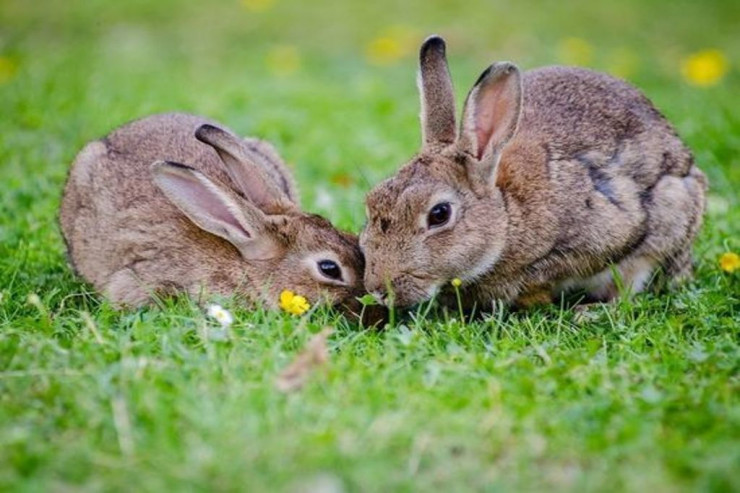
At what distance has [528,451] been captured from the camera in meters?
3.76

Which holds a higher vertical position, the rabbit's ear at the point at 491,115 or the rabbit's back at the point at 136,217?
the rabbit's ear at the point at 491,115

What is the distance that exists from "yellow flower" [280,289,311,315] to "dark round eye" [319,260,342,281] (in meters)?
0.22

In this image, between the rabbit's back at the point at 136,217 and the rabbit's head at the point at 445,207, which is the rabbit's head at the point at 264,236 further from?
the rabbit's head at the point at 445,207

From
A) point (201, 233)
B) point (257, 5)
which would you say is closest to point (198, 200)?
point (201, 233)

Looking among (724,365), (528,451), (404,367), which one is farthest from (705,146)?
(528,451)

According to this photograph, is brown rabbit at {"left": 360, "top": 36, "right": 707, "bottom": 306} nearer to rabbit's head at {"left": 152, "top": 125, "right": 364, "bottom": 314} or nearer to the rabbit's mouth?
the rabbit's mouth

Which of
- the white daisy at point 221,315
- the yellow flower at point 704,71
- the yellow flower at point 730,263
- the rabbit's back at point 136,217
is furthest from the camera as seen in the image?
the yellow flower at point 704,71

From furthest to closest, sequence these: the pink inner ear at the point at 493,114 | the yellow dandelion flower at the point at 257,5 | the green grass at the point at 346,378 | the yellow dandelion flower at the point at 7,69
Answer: the yellow dandelion flower at the point at 257,5
the yellow dandelion flower at the point at 7,69
the pink inner ear at the point at 493,114
the green grass at the point at 346,378

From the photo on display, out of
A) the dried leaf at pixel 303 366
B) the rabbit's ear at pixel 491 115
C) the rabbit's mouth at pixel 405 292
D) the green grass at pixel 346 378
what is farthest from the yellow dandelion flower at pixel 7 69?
the dried leaf at pixel 303 366

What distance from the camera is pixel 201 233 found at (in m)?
6.09

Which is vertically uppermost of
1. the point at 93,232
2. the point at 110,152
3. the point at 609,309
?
the point at 110,152

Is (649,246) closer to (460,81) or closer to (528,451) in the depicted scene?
(528,451)

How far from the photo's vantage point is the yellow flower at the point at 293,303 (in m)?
5.53

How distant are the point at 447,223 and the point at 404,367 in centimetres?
109
